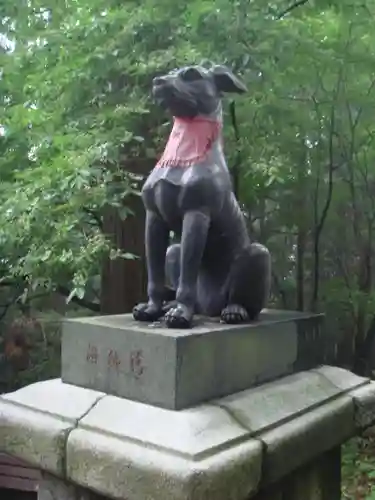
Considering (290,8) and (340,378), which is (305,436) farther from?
(290,8)

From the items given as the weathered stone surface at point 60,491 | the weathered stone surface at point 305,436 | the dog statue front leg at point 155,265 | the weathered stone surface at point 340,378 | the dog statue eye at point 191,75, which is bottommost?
the weathered stone surface at point 60,491

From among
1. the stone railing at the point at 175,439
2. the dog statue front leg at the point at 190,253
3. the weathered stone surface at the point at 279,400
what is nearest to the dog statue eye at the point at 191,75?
the dog statue front leg at the point at 190,253

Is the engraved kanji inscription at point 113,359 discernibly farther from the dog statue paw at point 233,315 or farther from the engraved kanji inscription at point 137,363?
Answer: the dog statue paw at point 233,315

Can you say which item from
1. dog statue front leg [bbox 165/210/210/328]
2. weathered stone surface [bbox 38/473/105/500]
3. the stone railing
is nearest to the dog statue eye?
dog statue front leg [bbox 165/210/210/328]

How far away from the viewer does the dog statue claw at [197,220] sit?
207 cm

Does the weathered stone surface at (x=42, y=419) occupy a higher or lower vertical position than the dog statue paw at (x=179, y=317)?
lower

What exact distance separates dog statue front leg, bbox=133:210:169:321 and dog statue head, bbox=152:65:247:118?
0.41m

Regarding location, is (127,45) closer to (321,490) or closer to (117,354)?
(117,354)

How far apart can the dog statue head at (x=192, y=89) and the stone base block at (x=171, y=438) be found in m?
1.07

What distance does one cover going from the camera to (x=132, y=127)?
3.91 metres

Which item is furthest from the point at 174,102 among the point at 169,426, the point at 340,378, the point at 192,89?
the point at 340,378

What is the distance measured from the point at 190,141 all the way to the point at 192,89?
0.19 meters

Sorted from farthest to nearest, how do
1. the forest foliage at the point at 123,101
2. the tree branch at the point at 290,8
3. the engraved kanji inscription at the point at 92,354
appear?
1. the tree branch at the point at 290,8
2. the forest foliage at the point at 123,101
3. the engraved kanji inscription at the point at 92,354

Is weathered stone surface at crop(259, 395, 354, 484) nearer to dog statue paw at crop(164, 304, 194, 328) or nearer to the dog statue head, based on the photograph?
dog statue paw at crop(164, 304, 194, 328)
